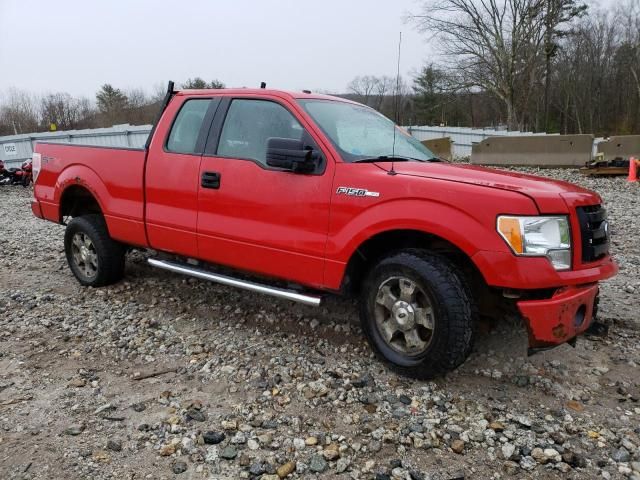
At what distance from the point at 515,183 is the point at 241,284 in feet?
7.03

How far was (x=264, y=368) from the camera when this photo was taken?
3533 millimetres

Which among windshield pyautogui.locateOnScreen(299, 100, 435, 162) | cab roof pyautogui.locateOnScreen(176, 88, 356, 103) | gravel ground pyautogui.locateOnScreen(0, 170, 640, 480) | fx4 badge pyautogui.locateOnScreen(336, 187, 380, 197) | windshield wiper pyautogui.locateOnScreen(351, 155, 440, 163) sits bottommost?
gravel ground pyautogui.locateOnScreen(0, 170, 640, 480)

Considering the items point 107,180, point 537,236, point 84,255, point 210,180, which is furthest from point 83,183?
point 537,236

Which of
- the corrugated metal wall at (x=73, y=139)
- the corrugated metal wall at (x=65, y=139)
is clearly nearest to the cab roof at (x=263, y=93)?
the corrugated metal wall at (x=73, y=139)

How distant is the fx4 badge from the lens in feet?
10.8

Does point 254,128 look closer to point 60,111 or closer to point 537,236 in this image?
point 537,236

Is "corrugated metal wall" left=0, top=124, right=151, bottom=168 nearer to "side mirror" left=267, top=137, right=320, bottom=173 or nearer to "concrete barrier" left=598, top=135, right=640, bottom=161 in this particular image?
"concrete barrier" left=598, top=135, right=640, bottom=161

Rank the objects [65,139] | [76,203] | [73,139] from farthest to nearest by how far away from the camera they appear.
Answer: [73,139] → [65,139] → [76,203]

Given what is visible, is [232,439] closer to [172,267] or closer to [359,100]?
[172,267]

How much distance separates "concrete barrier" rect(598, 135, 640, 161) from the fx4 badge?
46.2 ft

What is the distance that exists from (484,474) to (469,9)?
116 feet

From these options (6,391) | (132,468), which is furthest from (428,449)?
(6,391)

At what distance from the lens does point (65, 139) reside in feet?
58.5

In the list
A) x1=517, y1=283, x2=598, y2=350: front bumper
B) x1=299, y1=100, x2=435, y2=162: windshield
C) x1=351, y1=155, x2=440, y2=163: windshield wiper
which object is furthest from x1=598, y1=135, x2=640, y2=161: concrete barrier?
x1=517, y1=283, x2=598, y2=350: front bumper
